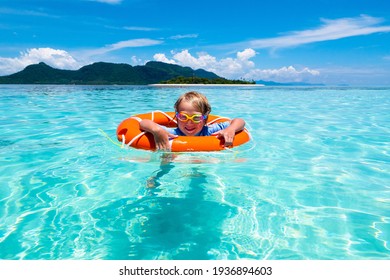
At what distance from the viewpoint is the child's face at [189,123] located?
381 cm

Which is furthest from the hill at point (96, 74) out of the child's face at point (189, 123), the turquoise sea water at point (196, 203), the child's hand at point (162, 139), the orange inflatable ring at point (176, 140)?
the child's hand at point (162, 139)

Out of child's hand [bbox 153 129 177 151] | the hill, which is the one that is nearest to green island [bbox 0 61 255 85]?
the hill

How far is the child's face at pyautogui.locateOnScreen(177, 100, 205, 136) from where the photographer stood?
12.5ft

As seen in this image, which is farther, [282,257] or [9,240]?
[9,240]

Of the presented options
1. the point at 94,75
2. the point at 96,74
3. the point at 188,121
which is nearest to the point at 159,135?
the point at 188,121

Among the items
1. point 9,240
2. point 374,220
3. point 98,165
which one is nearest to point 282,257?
point 374,220

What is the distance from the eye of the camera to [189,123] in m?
3.97

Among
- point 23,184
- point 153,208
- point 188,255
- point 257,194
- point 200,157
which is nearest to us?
point 188,255

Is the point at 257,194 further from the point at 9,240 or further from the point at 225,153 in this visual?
the point at 9,240

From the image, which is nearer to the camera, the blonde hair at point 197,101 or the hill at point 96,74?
the blonde hair at point 197,101

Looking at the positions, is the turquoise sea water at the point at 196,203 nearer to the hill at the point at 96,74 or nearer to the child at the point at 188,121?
the child at the point at 188,121

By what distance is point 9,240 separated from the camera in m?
2.35

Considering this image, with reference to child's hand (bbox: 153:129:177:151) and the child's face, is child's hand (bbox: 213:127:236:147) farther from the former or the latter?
child's hand (bbox: 153:129:177:151)
